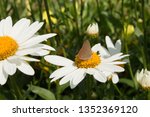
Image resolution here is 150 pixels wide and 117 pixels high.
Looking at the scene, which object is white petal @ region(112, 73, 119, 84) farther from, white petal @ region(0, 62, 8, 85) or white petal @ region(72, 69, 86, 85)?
white petal @ region(0, 62, 8, 85)

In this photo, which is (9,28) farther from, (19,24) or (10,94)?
(10,94)

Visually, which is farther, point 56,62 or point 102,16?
point 102,16

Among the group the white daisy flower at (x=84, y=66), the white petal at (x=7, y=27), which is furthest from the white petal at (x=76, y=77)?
the white petal at (x=7, y=27)

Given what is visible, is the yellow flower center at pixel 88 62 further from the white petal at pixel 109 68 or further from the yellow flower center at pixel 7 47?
the yellow flower center at pixel 7 47

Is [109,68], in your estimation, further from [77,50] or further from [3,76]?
[77,50]

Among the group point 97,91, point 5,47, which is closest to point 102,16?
point 97,91

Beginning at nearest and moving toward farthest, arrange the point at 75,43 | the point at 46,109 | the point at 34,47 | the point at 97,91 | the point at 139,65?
the point at 34,47 → the point at 46,109 → the point at 97,91 → the point at 139,65 → the point at 75,43

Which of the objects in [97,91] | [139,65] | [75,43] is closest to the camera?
[97,91]

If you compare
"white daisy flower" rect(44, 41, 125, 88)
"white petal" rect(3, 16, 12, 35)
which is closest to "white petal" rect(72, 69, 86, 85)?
"white daisy flower" rect(44, 41, 125, 88)
